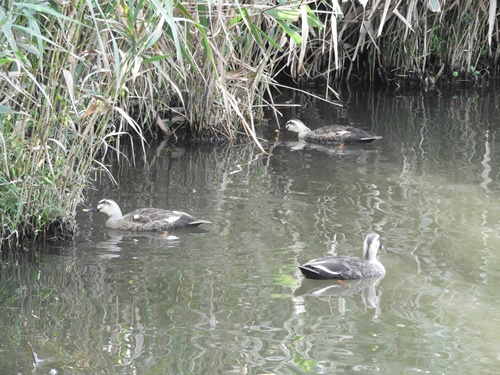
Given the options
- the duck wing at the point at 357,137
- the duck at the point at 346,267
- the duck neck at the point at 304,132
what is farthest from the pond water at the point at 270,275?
the duck neck at the point at 304,132

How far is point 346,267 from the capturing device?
6.74 metres

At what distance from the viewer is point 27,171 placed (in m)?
6.65

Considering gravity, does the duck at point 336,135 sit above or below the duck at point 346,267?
above

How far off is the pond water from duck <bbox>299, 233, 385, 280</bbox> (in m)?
0.07

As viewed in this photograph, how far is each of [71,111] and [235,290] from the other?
1.78 metres

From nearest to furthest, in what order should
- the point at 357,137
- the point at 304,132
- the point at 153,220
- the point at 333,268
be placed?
the point at 333,268 < the point at 153,220 < the point at 357,137 < the point at 304,132

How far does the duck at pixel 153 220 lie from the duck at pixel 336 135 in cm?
373

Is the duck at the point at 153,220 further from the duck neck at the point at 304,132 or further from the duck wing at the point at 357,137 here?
the duck neck at the point at 304,132

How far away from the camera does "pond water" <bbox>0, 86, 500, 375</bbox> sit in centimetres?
535

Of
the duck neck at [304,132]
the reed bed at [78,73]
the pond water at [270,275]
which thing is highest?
the reed bed at [78,73]

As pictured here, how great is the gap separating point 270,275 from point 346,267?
0.54 metres

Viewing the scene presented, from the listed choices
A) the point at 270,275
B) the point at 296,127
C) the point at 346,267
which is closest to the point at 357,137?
the point at 296,127

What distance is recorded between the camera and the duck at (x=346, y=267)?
21.8 ft

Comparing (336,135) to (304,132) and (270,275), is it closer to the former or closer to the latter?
(304,132)
